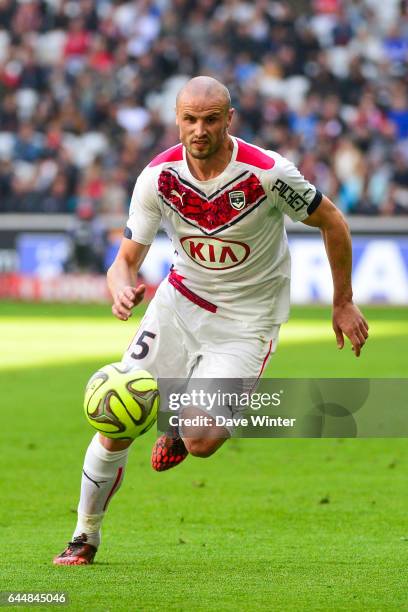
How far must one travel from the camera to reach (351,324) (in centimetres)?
646

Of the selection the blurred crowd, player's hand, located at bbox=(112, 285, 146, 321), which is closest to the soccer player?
player's hand, located at bbox=(112, 285, 146, 321)

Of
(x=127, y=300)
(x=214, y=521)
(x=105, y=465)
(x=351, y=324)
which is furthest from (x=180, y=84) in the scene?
(x=127, y=300)

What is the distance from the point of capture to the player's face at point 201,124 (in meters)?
6.09

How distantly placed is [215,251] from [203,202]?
10.8 inches

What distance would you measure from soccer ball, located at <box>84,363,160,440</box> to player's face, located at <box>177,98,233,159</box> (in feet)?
3.79

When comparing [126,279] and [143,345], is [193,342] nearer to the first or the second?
[143,345]

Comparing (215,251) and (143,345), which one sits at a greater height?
(215,251)

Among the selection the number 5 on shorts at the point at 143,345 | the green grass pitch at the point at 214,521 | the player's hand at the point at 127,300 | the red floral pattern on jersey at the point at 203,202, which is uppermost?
the red floral pattern on jersey at the point at 203,202

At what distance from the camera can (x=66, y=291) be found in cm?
2503

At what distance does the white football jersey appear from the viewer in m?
6.42

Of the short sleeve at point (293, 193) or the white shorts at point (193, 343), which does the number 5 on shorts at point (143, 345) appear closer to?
the white shorts at point (193, 343)

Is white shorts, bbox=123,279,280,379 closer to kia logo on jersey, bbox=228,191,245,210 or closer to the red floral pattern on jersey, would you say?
the red floral pattern on jersey

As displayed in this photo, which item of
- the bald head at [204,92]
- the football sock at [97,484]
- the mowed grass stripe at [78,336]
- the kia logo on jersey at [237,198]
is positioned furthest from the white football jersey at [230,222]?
the mowed grass stripe at [78,336]

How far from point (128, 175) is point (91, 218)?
158 centimetres
